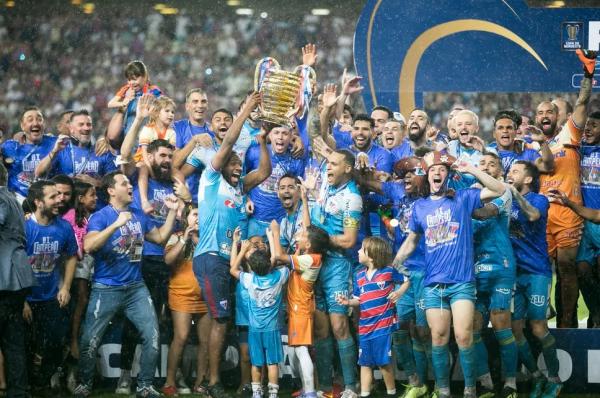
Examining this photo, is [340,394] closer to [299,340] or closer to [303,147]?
[299,340]

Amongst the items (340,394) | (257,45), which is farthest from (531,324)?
(257,45)

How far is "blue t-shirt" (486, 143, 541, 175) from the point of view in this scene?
9008 millimetres

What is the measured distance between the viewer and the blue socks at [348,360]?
822 centimetres

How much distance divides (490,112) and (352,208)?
9157mm

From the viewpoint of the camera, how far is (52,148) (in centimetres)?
990

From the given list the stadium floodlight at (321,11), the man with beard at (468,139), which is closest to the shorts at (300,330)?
the man with beard at (468,139)

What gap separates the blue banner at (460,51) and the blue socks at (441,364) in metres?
3.95

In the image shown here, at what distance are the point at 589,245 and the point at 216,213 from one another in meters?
3.53

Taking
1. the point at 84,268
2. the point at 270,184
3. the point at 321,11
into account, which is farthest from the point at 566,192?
the point at 321,11

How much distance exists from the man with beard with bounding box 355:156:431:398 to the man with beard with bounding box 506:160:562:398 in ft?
2.49

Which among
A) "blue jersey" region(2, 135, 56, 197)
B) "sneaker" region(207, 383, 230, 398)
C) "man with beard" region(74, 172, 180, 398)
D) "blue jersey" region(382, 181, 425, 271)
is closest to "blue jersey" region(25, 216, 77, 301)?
"man with beard" region(74, 172, 180, 398)

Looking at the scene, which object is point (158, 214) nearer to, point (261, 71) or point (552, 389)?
point (261, 71)

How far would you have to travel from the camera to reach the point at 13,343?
24.3 feet

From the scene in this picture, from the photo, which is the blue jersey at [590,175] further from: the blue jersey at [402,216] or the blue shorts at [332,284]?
the blue shorts at [332,284]
